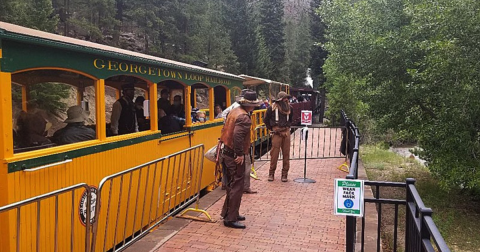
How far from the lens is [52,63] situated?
4.02 m

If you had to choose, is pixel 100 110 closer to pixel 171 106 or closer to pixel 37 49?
pixel 37 49

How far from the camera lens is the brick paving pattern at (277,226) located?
4.76 metres

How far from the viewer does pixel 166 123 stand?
689cm

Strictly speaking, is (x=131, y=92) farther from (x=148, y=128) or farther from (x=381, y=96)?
(x=381, y=96)

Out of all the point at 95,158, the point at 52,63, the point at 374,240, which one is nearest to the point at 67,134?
the point at 95,158

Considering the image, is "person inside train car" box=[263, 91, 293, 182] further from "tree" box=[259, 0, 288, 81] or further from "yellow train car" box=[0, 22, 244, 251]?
"tree" box=[259, 0, 288, 81]

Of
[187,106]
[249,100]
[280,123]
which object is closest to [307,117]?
[280,123]

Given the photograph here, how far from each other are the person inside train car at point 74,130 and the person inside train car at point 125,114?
2.25ft

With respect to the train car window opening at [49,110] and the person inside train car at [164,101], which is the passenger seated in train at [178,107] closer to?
the person inside train car at [164,101]

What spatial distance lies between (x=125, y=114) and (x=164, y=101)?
1368mm

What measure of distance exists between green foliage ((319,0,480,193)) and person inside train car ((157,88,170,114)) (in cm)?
435

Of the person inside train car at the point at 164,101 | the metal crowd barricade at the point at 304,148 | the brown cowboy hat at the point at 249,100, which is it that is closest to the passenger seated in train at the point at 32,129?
the brown cowboy hat at the point at 249,100

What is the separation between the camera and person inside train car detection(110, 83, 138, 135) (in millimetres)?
5656

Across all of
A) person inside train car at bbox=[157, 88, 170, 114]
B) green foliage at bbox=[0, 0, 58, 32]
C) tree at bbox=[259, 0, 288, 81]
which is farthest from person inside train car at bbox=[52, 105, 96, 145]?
tree at bbox=[259, 0, 288, 81]
